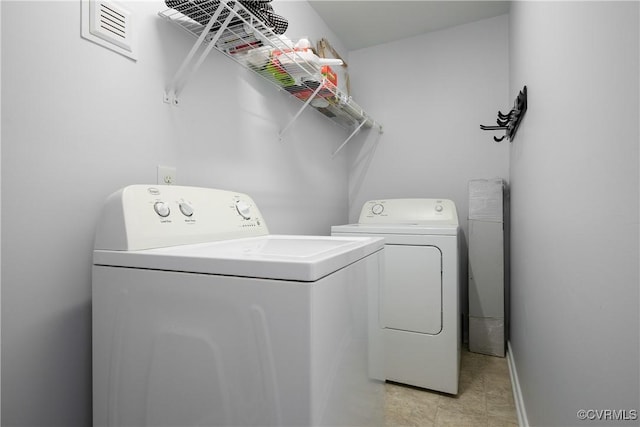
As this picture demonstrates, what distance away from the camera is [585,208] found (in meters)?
0.76

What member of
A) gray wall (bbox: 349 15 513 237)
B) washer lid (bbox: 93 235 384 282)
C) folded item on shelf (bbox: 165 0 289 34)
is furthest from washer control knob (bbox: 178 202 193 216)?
gray wall (bbox: 349 15 513 237)

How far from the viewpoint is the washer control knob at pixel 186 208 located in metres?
1.06

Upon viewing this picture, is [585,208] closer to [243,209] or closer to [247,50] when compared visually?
[243,209]

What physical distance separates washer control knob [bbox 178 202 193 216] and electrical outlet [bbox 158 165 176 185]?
197 millimetres

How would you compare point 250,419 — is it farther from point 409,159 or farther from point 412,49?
point 412,49

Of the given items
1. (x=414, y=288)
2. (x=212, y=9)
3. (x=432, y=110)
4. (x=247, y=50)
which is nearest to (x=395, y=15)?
(x=432, y=110)

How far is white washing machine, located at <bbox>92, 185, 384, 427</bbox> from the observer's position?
2.27 feet

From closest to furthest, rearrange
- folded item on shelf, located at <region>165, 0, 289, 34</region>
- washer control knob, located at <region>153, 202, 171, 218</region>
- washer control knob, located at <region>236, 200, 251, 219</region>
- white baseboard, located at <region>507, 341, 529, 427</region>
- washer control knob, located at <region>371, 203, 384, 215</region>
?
1. washer control knob, located at <region>153, 202, 171, 218</region>
2. folded item on shelf, located at <region>165, 0, 289, 34</region>
3. washer control knob, located at <region>236, 200, 251, 219</region>
4. white baseboard, located at <region>507, 341, 529, 427</region>
5. washer control knob, located at <region>371, 203, 384, 215</region>

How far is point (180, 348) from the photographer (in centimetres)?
78

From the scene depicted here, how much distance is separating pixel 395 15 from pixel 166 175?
216 centimetres

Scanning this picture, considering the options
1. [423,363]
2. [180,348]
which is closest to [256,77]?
[180,348]

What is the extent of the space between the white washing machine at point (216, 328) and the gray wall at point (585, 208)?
0.54m

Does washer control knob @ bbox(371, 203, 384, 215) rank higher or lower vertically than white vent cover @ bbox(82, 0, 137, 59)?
lower

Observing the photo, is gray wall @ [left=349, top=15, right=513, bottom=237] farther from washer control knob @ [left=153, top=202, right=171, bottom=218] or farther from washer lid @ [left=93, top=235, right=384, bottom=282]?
washer control knob @ [left=153, top=202, right=171, bottom=218]
